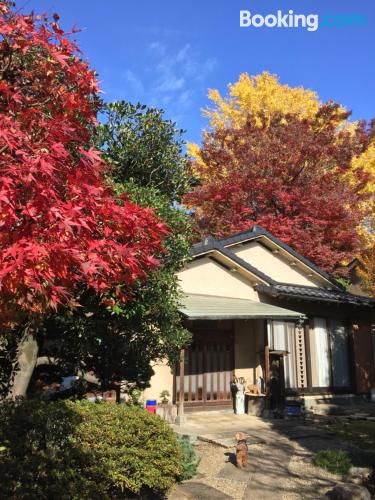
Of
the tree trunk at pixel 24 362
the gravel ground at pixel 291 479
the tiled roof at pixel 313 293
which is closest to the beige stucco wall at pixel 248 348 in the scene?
the tiled roof at pixel 313 293

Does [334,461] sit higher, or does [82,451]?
[82,451]

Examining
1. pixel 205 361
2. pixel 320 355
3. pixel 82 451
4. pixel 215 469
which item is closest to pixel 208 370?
pixel 205 361

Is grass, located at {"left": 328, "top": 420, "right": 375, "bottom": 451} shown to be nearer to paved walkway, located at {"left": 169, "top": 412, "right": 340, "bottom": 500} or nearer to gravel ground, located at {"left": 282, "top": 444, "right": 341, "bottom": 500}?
paved walkway, located at {"left": 169, "top": 412, "right": 340, "bottom": 500}

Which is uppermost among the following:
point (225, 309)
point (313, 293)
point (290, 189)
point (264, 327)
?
point (290, 189)

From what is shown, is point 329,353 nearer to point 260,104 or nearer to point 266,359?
point 266,359

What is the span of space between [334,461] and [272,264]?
11409 millimetres

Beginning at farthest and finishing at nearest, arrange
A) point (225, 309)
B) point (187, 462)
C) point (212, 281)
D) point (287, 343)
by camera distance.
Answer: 1. point (287, 343)
2. point (212, 281)
3. point (225, 309)
4. point (187, 462)

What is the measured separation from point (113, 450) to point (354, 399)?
15.0 m

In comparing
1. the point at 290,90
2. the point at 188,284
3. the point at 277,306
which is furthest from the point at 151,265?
the point at 290,90

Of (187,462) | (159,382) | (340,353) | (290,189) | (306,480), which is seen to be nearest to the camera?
(187,462)

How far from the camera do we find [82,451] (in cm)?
550

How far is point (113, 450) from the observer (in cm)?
570

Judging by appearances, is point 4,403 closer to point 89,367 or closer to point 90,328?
point 90,328

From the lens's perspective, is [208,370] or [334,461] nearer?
[334,461]
